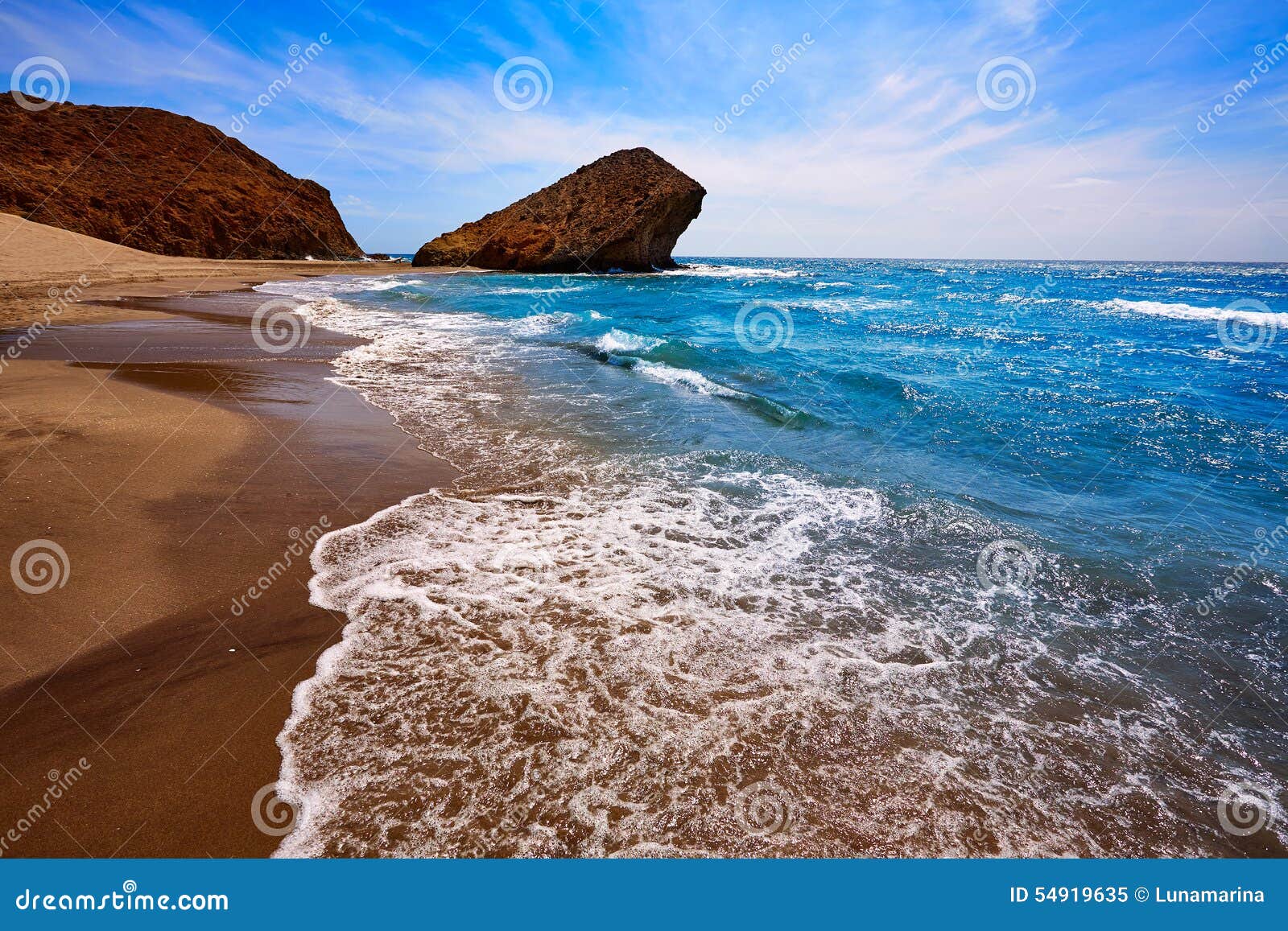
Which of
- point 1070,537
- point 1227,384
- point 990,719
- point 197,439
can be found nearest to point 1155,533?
point 1070,537

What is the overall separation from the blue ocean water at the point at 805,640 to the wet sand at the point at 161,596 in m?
0.31

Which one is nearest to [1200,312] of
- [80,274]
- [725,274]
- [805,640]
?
[805,640]

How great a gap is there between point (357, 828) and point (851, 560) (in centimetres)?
399

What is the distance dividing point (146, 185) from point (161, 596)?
62268 millimetres

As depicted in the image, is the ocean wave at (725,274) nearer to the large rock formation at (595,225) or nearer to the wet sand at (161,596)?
the large rock formation at (595,225)

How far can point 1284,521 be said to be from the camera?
5.93m

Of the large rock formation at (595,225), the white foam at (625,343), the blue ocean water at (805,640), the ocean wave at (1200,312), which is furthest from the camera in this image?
the large rock formation at (595,225)

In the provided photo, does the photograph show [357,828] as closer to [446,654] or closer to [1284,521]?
[446,654]

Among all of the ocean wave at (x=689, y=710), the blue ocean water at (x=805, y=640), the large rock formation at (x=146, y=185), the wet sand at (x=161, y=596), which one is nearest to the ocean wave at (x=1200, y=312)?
the blue ocean water at (x=805, y=640)

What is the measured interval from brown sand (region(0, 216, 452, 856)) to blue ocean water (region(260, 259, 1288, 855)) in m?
0.33

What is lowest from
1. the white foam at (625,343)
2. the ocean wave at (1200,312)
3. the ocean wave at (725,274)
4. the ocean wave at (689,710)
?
the ocean wave at (689,710)

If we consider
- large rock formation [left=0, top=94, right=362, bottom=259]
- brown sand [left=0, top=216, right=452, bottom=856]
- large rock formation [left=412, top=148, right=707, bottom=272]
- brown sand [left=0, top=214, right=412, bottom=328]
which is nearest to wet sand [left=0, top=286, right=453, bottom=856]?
brown sand [left=0, top=216, right=452, bottom=856]

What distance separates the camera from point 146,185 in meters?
46.0

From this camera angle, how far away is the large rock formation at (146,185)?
132 ft
